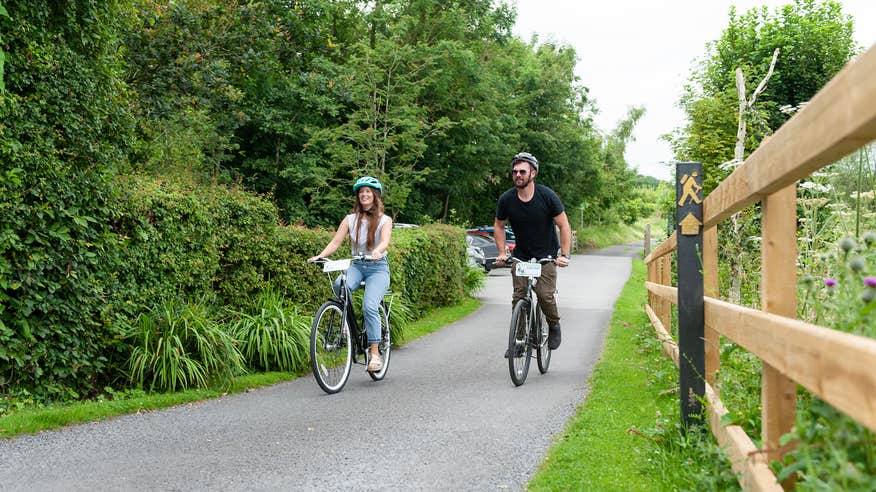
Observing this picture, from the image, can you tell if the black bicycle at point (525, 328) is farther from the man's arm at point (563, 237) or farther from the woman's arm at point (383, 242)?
the woman's arm at point (383, 242)

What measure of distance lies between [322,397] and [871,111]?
19.7 ft

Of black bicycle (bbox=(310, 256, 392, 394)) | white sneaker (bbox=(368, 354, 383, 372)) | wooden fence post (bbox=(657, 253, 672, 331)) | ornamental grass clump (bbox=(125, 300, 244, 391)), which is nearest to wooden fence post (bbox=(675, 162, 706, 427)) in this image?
black bicycle (bbox=(310, 256, 392, 394))

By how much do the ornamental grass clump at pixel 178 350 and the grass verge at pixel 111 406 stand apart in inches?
4.8

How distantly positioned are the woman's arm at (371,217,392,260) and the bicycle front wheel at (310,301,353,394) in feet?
1.92

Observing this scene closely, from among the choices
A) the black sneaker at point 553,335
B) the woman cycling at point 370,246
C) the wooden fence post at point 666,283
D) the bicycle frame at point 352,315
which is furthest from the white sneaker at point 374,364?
the wooden fence post at point 666,283

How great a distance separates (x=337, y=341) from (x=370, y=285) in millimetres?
660

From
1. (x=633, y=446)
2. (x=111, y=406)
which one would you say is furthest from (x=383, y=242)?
(x=633, y=446)

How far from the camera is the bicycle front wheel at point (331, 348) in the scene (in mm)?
7094

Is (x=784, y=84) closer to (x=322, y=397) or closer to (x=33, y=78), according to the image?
(x=322, y=397)

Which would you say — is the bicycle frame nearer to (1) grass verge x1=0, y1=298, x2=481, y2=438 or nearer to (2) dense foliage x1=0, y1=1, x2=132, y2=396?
(1) grass verge x1=0, y1=298, x2=481, y2=438

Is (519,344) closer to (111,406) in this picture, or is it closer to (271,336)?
(271,336)

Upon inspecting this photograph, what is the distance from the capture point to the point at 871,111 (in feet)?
5.32

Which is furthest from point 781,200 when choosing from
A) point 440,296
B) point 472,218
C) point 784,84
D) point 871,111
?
point 472,218

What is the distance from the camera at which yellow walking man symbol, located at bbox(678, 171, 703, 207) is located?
4547 mm
